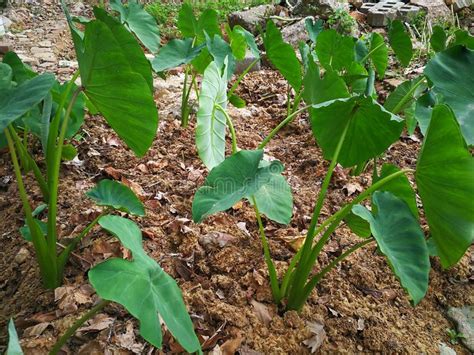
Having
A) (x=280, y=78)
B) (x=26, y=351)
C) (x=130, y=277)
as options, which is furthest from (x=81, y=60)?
(x=280, y=78)

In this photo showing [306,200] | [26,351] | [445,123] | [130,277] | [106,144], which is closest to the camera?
[130,277]

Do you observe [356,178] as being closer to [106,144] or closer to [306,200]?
[306,200]

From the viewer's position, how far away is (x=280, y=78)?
10.5 ft

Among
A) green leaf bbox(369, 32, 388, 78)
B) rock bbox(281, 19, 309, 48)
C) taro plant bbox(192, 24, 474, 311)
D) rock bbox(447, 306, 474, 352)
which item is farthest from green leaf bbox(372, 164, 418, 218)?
rock bbox(281, 19, 309, 48)

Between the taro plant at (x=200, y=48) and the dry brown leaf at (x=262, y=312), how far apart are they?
41.8 inches

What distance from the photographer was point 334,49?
7.26 feet

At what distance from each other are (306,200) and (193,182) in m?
0.52

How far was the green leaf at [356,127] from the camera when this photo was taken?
1238mm

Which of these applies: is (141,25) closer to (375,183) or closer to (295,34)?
(375,183)

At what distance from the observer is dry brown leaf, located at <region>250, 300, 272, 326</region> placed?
1353mm

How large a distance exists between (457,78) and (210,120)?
79cm

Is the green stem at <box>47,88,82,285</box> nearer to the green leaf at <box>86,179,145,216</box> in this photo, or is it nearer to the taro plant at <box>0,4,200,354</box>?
the taro plant at <box>0,4,200,354</box>

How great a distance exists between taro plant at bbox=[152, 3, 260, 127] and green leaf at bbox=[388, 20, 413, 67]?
699 millimetres

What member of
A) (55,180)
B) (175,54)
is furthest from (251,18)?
(55,180)
